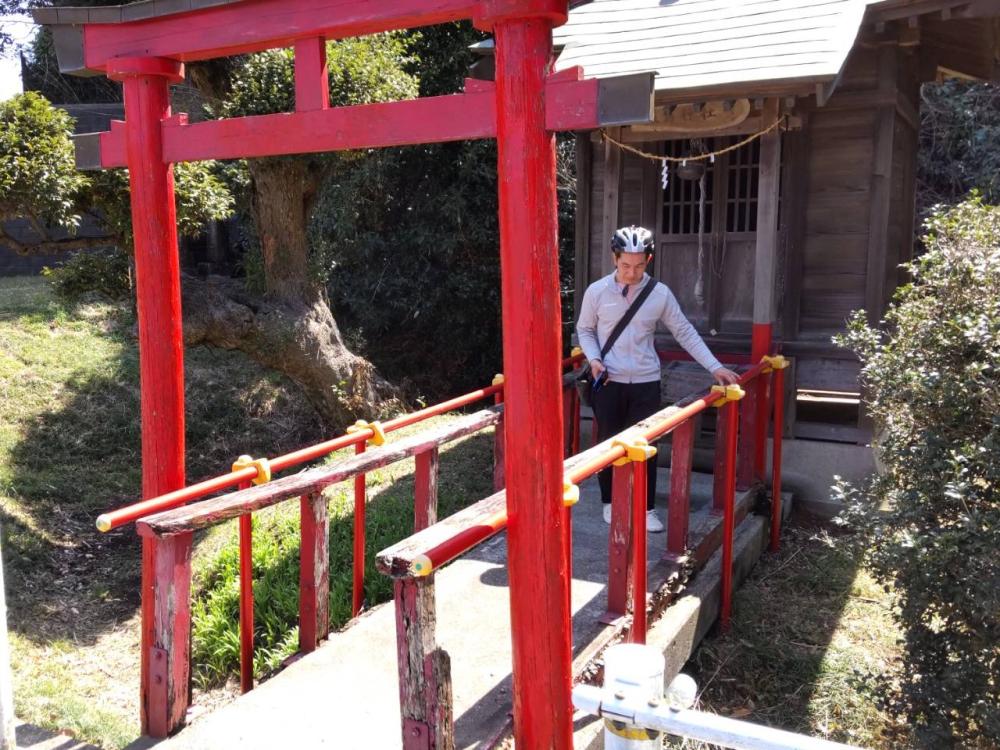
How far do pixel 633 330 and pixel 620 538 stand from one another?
5.24ft

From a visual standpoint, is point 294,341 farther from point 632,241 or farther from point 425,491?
point 632,241

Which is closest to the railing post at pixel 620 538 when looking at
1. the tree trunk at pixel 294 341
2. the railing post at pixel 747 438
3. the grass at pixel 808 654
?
the grass at pixel 808 654

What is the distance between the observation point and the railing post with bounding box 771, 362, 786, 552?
5.94 metres

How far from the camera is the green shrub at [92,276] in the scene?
735 cm

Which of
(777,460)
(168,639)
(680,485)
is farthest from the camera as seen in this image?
(777,460)

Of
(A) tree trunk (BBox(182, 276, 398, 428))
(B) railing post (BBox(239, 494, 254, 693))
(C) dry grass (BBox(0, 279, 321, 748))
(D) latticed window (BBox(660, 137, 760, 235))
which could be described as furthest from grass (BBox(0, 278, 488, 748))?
(D) latticed window (BBox(660, 137, 760, 235))

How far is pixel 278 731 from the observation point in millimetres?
3229

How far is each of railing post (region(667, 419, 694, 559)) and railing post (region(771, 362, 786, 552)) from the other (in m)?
1.66

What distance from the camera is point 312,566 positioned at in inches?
153

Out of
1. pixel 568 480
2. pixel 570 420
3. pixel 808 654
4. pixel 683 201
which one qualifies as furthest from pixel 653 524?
pixel 683 201

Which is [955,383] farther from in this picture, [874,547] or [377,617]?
[377,617]

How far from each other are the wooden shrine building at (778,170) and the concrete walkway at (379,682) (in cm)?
300

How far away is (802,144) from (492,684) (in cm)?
496

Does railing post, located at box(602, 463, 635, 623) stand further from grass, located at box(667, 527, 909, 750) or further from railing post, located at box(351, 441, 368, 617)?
railing post, located at box(351, 441, 368, 617)
